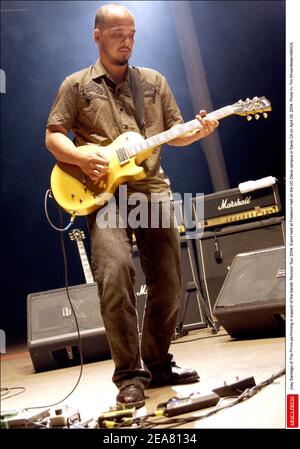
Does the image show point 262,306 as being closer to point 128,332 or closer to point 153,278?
point 153,278

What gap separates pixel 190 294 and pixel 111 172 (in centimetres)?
162

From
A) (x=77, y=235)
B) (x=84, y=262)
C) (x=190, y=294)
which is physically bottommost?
(x=190, y=294)

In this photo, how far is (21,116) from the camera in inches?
139

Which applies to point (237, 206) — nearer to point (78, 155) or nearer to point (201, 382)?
point (201, 382)

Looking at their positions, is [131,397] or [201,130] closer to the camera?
[131,397]

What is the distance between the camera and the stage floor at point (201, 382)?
1591 mm

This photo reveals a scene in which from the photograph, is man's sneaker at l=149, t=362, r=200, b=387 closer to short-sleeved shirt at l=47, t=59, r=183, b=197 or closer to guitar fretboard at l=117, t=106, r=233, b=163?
short-sleeved shirt at l=47, t=59, r=183, b=197

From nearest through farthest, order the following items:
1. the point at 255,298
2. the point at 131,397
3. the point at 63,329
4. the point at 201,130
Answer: the point at 131,397 < the point at 201,130 < the point at 255,298 < the point at 63,329

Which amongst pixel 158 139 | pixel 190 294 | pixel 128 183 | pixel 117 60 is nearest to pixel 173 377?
pixel 128 183

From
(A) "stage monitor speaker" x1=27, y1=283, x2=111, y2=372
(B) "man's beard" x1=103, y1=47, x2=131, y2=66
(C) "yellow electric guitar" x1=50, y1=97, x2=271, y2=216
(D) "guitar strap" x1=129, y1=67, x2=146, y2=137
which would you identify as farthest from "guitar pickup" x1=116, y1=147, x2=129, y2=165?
(A) "stage monitor speaker" x1=27, y1=283, x2=111, y2=372

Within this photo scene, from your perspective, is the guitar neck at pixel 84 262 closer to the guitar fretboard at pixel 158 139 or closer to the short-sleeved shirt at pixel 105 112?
the short-sleeved shirt at pixel 105 112

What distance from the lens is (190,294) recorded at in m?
3.55

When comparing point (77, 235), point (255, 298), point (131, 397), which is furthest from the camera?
point (77, 235)

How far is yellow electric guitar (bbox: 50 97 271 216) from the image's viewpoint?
2.06 m
